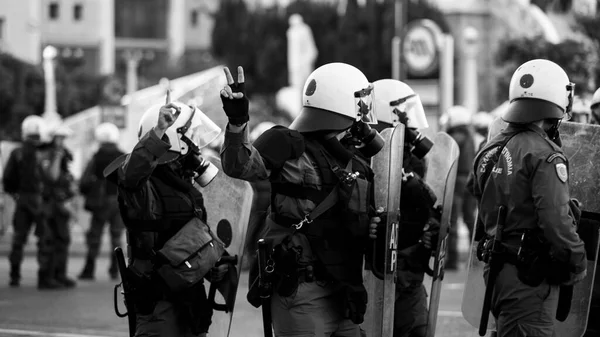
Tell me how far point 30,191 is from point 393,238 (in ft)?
27.8

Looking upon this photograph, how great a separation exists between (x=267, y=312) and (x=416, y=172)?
1909mm

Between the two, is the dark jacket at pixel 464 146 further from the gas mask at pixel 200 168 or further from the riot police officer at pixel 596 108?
the gas mask at pixel 200 168

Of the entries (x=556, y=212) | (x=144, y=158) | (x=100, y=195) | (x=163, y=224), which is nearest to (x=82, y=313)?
(x=100, y=195)

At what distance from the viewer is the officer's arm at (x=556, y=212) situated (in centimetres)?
607

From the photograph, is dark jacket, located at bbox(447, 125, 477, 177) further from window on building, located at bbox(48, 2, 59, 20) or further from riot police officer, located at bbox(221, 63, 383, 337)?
window on building, located at bbox(48, 2, 59, 20)

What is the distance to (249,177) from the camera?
19.4 feet

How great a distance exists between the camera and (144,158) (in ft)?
20.4

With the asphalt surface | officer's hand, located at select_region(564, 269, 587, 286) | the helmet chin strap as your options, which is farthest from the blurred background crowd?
officer's hand, located at select_region(564, 269, 587, 286)

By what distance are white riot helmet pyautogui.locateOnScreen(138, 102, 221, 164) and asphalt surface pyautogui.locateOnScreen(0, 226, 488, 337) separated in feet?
13.7

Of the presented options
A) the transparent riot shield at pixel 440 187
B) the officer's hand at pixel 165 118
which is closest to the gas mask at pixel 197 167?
the officer's hand at pixel 165 118

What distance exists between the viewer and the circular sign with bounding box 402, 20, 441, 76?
2994cm

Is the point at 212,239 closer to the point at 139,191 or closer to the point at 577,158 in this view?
the point at 139,191

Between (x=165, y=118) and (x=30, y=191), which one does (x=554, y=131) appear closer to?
(x=165, y=118)

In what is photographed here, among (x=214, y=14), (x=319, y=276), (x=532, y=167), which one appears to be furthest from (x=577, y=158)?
(x=214, y=14)
